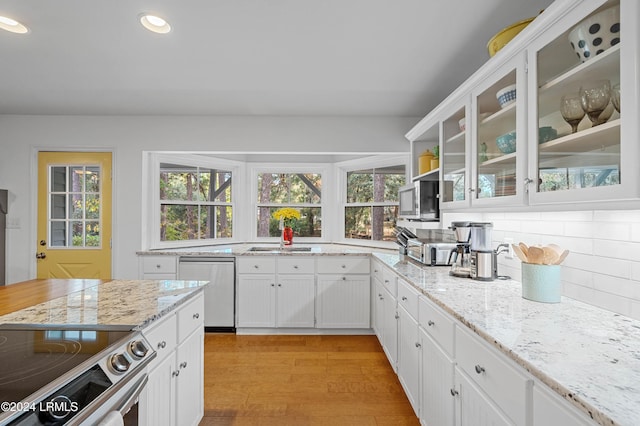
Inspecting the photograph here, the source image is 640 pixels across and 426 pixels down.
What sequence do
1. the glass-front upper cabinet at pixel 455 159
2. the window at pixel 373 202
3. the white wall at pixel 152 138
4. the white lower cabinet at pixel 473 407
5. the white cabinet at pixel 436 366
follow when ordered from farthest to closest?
the window at pixel 373 202, the white wall at pixel 152 138, the glass-front upper cabinet at pixel 455 159, the white cabinet at pixel 436 366, the white lower cabinet at pixel 473 407

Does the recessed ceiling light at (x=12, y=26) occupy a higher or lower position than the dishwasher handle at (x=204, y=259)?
higher

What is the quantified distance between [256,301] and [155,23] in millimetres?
2644

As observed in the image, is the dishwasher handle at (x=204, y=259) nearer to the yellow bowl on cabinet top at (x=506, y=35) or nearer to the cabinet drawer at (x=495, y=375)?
the cabinet drawer at (x=495, y=375)

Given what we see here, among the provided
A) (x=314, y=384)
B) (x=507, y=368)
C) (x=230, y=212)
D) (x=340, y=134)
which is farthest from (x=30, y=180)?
(x=507, y=368)

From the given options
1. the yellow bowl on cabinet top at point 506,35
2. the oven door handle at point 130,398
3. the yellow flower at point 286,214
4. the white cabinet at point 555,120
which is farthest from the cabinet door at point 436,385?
the yellow flower at point 286,214

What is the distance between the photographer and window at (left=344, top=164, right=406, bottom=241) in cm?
378

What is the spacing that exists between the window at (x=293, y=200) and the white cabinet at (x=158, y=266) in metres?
1.16

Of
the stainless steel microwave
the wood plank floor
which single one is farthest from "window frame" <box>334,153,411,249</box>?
the wood plank floor

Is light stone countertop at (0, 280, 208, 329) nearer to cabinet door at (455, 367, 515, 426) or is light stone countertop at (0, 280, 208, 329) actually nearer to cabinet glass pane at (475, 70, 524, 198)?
cabinet door at (455, 367, 515, 426)

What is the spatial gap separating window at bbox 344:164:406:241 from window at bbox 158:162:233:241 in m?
1.61

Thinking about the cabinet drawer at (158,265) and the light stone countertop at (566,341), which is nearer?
the light stone countertop at (566,341)

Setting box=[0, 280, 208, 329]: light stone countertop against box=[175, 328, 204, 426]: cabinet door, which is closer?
box=[0, 280, 208, 329]: light stone countertop

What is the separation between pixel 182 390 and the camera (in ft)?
5.28

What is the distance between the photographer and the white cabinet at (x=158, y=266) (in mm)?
3404
